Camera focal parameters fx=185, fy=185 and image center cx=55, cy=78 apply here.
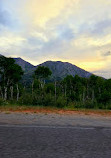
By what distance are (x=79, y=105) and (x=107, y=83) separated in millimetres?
42893

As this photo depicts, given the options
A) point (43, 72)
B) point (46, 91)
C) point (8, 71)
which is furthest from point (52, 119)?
point (43, 72)

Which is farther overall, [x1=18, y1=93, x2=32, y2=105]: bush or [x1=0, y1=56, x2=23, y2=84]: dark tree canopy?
[x1=0, y1=56, x2=23, y2=84]: dark tree canopy

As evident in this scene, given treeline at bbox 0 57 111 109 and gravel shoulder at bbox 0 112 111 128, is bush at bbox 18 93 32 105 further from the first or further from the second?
gravel shoulder at bbox 0 112 111 128

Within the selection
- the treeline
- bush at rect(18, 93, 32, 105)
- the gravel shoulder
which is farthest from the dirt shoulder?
bush at rect(18, 93, 32, 105)

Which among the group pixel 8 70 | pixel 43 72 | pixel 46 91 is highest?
pixel 43 72

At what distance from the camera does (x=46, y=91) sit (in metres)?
42.7

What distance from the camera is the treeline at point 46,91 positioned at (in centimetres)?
2319

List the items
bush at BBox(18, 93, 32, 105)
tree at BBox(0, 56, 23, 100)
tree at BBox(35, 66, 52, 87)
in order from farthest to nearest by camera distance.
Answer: tree at BBox(35, 66, 52, 87) → tree at BBox(0, 56, 23, 100) → bush at BBox(18, 93, 32, 105)

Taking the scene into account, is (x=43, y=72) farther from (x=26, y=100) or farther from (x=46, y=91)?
(x=26, y=100)

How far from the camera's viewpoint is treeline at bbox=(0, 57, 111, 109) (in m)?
23.2

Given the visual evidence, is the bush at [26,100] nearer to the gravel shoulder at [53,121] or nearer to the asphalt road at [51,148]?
the gravel shoulder at [53,121]

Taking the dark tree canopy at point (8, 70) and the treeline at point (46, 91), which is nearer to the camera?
the treeline at point (46, 91)


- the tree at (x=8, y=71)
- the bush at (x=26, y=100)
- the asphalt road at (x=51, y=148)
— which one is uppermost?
the tree at (x=8, y=71)

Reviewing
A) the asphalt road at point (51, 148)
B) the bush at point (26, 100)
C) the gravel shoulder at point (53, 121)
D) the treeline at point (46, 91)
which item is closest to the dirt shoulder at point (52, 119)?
the gravel shoulder at point (53, 121)
